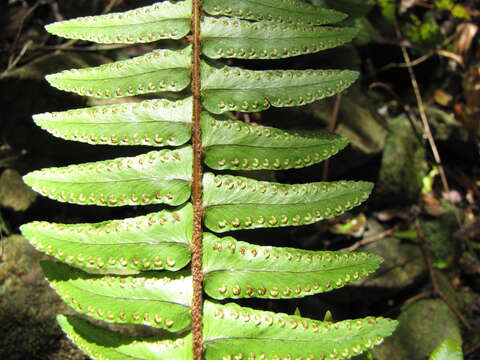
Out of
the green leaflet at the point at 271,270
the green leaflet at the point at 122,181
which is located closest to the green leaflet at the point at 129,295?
the green leaflet at the point at 271,270

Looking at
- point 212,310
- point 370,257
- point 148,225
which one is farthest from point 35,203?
point 370,257

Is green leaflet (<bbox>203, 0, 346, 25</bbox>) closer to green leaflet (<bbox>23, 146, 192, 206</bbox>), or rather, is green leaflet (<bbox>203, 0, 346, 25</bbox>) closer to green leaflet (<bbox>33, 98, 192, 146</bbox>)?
green leaflet (<bbox>33, 98, 192, 146</bbox>)

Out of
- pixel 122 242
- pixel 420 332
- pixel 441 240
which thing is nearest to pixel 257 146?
pixel 122 242

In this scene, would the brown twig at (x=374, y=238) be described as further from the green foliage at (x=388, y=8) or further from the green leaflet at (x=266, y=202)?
the green foliage at (x=388, y=8)

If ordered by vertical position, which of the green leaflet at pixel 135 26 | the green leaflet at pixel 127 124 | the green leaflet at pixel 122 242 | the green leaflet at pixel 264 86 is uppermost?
the green leaflet at pixel 135 26

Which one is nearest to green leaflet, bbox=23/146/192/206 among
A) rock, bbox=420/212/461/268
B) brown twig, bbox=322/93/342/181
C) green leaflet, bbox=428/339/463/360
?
green leaflet, bbox=428/339/463/360

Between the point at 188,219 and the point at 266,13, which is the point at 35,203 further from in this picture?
the point at 266,13

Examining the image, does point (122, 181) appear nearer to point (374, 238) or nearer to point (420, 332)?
point (374, 238)
